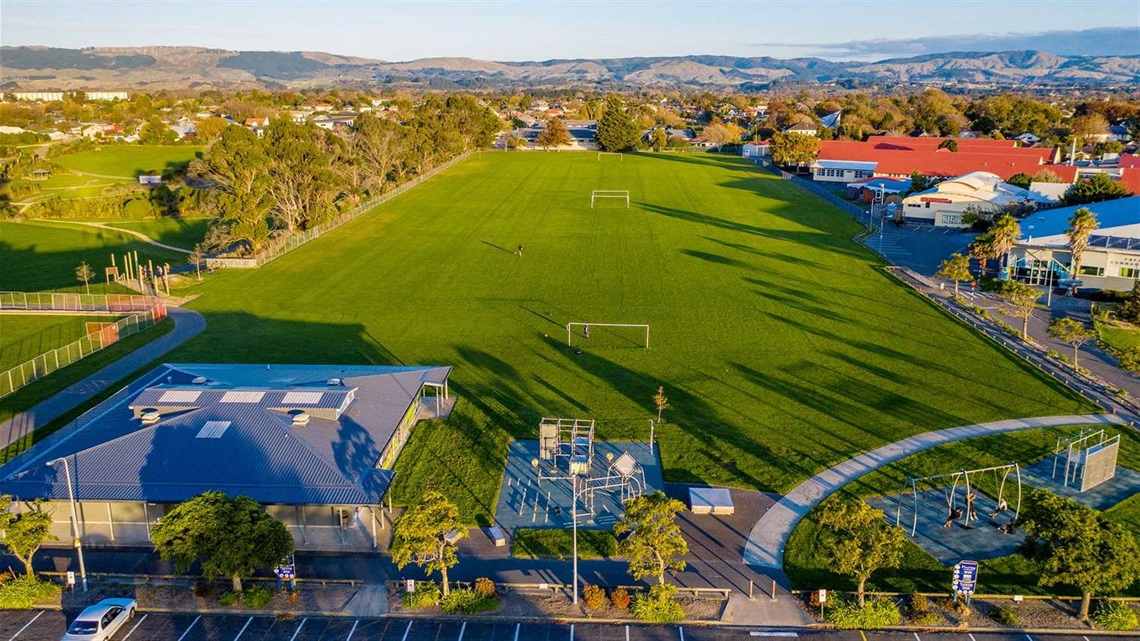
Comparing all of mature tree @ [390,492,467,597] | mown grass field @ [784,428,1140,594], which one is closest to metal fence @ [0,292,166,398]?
mature tree @ [390,492,467,597]

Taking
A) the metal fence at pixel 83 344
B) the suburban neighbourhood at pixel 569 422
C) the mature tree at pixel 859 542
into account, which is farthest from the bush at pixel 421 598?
the metal fence at pixel 83 344

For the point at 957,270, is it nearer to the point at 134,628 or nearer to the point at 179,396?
the point at 179,396

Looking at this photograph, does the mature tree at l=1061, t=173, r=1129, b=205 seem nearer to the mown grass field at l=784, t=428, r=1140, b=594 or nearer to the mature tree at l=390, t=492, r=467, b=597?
the mown grass field at l=784, t=428, r=1140, b=594

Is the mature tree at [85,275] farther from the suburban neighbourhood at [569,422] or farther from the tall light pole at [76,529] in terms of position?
the tall light pole at [76,529]

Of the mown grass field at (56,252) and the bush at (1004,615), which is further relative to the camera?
the mown grass field at (56,252)

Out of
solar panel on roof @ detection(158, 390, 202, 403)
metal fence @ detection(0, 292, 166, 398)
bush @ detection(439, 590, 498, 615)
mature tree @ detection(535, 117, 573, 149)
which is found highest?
mature tree @ detection(535, 117, 573, 149)

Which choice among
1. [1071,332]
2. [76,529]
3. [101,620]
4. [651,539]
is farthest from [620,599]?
[1071,332]
